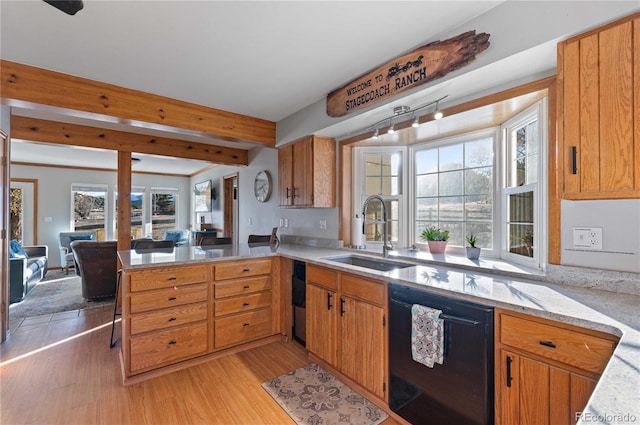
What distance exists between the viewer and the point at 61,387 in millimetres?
2088

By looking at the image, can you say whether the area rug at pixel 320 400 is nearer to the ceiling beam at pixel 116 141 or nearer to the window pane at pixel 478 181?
the window pane at pixel 478 181

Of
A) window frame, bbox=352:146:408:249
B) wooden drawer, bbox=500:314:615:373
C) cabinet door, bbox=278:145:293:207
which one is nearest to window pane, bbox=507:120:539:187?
window frame, bbox=352:146:408:249

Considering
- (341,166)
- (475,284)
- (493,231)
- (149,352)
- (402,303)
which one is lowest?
(149,352)

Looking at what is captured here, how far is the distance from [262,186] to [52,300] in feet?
10.9

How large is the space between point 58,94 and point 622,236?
149 inches

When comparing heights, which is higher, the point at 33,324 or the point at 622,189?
the point at 622,189

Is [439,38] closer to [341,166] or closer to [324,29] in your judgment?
[324,29]

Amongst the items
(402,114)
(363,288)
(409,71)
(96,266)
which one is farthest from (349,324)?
(96,266)

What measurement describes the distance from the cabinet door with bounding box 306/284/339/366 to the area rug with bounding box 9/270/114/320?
3247mm

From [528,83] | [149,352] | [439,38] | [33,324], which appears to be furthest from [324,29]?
[33,324]

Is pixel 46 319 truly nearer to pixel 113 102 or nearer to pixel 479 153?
pixel 113 102

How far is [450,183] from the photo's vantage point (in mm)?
2643

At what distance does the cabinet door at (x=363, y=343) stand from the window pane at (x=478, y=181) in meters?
1.38

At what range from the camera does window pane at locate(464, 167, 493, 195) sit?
7.79ft
